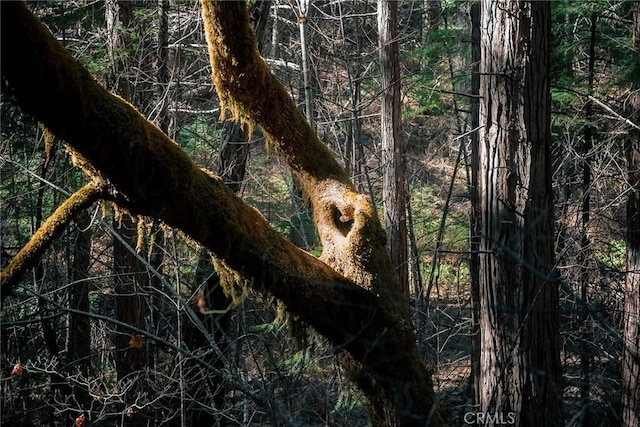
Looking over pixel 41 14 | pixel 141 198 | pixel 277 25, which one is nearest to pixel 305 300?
pixel 141 198

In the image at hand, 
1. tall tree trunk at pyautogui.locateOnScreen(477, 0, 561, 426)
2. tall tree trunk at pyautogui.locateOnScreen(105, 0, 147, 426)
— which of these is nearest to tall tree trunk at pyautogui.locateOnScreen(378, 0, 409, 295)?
tall tree trunk at pyautogui.locateOnScreen(105, 0, 147, 426)

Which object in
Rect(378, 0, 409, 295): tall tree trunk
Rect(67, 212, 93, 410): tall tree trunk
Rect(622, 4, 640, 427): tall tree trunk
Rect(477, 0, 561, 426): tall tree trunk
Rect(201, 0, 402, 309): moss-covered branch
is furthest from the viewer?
Rect(378, 0, 409, 295): tall tree trunk

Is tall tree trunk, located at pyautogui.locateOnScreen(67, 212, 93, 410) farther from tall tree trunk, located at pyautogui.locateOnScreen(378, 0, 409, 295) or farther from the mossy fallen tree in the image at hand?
the mossy fallen tree

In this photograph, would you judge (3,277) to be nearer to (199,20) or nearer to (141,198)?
(141,198)

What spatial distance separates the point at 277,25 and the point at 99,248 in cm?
644

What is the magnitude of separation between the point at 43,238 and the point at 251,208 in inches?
57.5

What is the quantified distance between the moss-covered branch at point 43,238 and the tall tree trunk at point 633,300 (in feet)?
23.9

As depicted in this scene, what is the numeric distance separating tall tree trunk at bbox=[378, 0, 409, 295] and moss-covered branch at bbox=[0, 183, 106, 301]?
7483mm

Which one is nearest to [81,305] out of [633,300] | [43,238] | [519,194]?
[43,238]

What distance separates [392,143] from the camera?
1204cm

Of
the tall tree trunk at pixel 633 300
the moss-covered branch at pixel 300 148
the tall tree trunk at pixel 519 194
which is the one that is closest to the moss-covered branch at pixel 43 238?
the moss-covered branch at pixel 300 148

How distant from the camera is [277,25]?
1681cm

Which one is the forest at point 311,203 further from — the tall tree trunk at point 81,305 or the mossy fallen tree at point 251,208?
the tall tree trunk at point 81,305

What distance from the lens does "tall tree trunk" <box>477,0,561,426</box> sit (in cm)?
572
